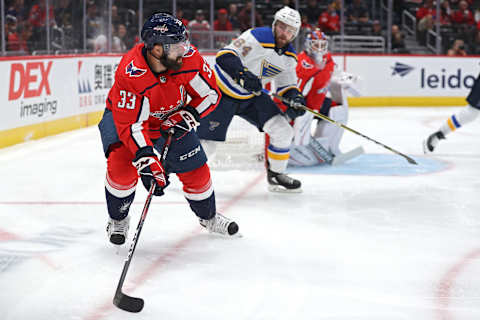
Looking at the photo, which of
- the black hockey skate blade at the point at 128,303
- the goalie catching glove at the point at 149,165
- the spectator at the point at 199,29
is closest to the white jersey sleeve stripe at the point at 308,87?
the goalie catching glove at the point at 149,165

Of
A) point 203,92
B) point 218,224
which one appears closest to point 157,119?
point 203,92

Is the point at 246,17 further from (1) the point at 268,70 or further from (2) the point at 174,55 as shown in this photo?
(2) the point at 174,55

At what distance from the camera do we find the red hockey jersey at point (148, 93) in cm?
251

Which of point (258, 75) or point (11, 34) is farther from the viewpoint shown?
point (11, 34)

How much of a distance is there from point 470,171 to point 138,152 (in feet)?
10.4

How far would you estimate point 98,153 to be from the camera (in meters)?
5.75

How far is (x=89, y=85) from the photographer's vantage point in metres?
7.52

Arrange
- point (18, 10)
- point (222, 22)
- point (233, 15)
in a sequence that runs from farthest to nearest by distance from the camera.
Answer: point (233, 15) → point (222, 22) → point (18, 10)

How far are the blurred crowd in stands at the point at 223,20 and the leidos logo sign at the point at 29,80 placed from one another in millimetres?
→ 408

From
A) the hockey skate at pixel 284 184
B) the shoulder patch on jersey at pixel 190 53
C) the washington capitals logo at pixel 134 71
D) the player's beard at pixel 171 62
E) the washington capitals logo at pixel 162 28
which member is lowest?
the hockey skate at pixel 284 184

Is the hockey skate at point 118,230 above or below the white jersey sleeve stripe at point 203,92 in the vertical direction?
below

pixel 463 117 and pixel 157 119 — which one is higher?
pixel 157 119

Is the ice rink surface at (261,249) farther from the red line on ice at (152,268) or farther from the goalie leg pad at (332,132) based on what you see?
the goalie leg pad at (332,132)

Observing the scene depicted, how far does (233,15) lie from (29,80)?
4.89 metres
